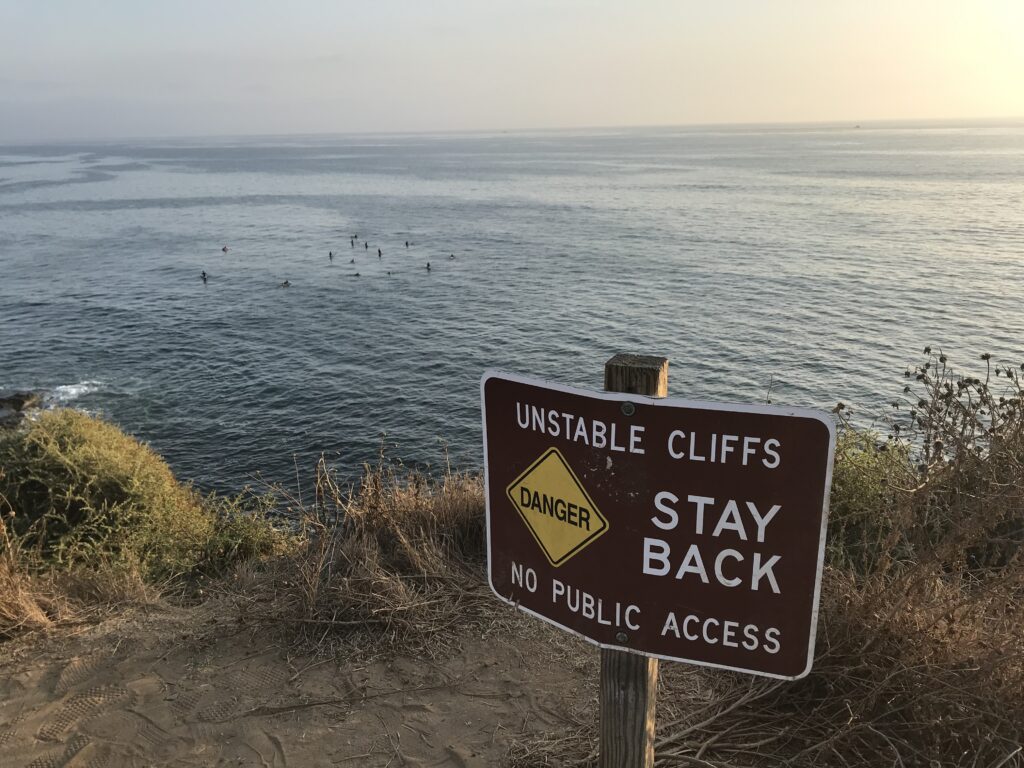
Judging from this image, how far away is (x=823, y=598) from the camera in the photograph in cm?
479

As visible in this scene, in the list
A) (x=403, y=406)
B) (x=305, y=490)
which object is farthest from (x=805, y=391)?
(x=305, y=490)

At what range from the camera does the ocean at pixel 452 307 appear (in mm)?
26219

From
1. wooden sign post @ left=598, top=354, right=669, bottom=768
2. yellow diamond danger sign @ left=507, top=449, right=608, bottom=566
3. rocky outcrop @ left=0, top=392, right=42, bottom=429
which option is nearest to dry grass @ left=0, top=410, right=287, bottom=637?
wooden sign post @ left=598, top=354, right=669, bottom=768

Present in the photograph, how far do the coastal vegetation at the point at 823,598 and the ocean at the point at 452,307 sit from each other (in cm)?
192

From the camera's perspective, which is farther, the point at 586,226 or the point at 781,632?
the point at 586,226

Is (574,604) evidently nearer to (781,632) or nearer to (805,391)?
(781,632)

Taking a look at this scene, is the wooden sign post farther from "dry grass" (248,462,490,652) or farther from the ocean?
the ocean

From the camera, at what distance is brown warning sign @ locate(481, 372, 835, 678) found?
1910 mm

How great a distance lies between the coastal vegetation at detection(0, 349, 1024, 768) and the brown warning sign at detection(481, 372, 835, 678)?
7.35 feet

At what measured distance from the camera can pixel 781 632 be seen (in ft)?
6.64

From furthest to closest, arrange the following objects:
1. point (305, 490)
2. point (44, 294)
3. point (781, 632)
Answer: point (44, 294), point (305, 490), point (781, 632)

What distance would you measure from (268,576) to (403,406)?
2042 centimetres

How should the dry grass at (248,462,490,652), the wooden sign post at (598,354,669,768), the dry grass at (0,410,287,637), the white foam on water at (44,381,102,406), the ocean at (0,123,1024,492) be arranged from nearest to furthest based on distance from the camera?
the wooden sign post at (598,354,669,768) → the dry grass at (248,462,490,652) → the dry grass at (0,410,287,637) → the ocean at (0,123,1024,492) → the white foam on water at (44,381,102,406)

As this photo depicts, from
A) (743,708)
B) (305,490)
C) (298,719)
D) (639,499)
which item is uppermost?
(639,499)
